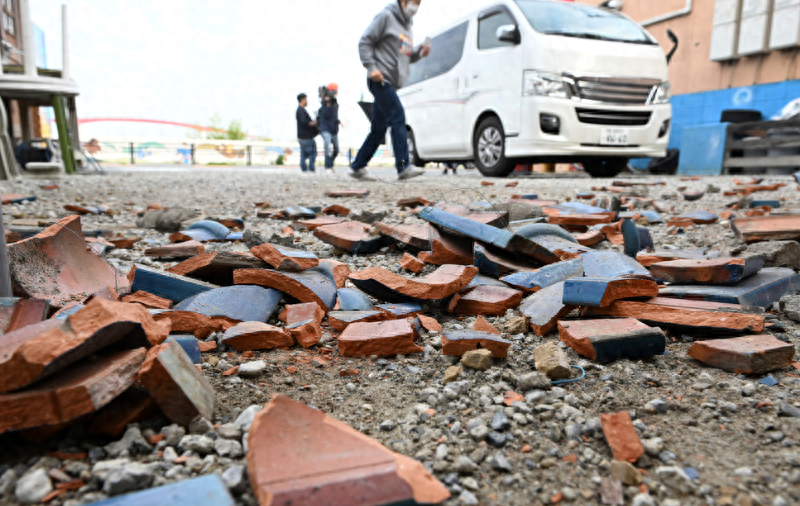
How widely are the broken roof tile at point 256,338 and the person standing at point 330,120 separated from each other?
27.5 ft

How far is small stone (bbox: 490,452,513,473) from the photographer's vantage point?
2.80 ft

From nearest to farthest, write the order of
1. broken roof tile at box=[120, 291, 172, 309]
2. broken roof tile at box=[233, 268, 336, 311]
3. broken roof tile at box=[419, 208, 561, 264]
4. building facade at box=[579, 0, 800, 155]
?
1. broken roof tile at box=[120, 291, 172, 309]
2. broken roof tile at box=[233, 268, 336, 311]
3. broken roof tile at box=[419, 208, 561, 264]
4. building facade at box=[579, 0, 800, 155]

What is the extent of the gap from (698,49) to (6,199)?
1078 centimetres

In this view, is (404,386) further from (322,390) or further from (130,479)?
(130,479)

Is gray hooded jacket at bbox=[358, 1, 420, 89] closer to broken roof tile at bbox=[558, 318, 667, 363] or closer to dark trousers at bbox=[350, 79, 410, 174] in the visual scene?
dark trousers at bbox=[350, 79, 410, 174]

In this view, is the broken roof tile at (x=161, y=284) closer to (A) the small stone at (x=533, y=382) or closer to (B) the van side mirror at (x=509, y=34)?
(A) the small stone at (x=533, y=382)

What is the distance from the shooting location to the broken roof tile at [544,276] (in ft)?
5.63

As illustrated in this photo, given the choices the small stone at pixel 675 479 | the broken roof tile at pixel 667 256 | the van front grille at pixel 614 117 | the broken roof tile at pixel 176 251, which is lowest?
the small stone at pixel 675 479

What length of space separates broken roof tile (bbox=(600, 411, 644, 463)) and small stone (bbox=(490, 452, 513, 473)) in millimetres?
177

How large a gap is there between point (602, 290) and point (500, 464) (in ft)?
2.23

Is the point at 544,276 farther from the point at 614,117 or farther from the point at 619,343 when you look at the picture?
the point at 614,117

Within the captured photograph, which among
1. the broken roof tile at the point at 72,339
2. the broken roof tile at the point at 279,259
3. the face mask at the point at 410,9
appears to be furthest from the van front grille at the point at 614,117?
the broken roof tile at the point at 72,339

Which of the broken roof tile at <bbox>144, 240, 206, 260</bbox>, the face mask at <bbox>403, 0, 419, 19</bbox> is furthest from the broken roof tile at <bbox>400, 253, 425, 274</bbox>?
the face mask at <bbox>403, 0, 419, 19</bbox>

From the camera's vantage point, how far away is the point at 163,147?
21.6 m
